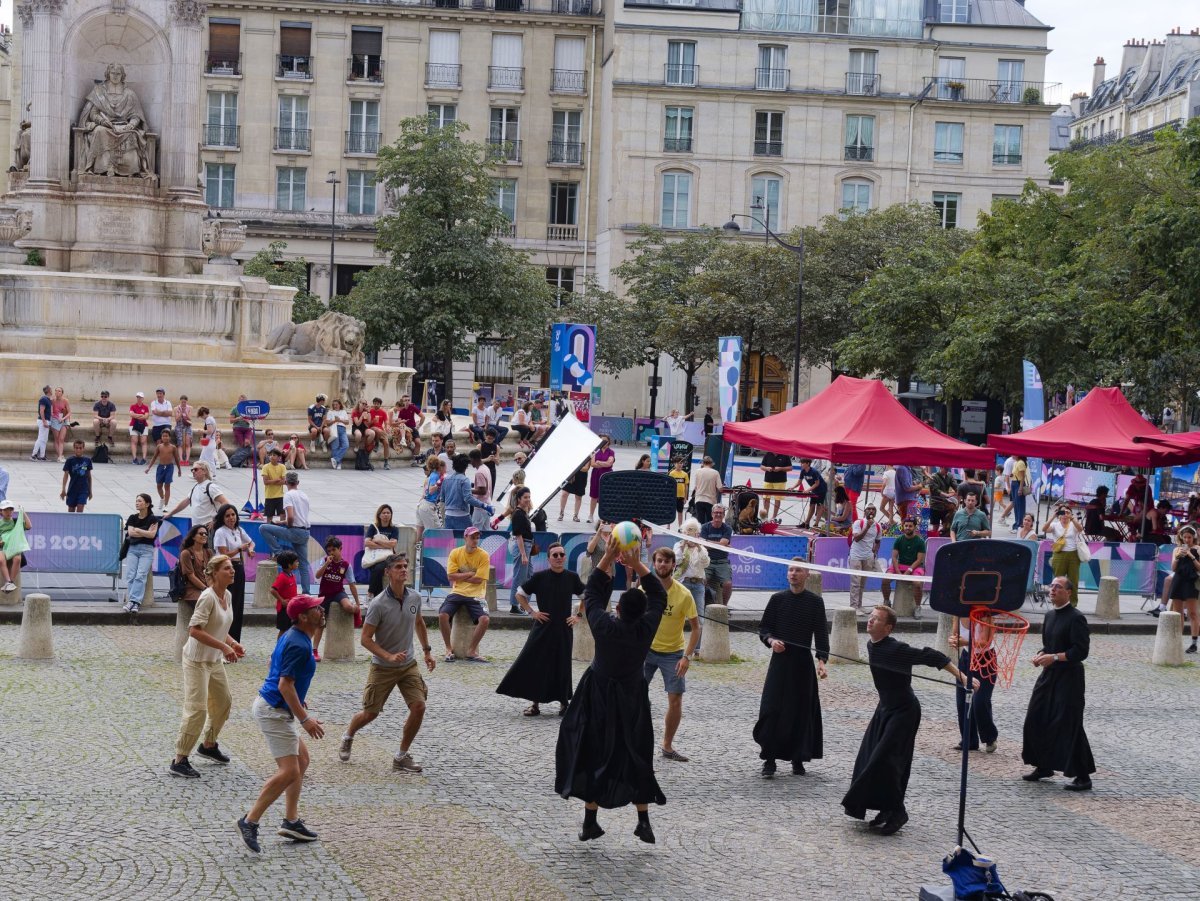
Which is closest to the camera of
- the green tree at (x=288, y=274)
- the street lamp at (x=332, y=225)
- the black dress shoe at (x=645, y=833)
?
the black dress shoe at (x=645, y=833)

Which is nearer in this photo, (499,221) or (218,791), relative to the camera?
(218,791)

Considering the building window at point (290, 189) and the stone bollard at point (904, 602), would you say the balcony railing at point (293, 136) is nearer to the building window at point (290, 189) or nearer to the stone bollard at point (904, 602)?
the building window at point (290, 189)

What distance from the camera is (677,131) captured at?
68.1 m

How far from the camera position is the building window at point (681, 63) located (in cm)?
6781

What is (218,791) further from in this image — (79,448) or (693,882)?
(79,448)

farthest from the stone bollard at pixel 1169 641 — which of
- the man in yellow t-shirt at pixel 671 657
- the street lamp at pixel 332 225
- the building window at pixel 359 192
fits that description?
the building window at pixel 359 192

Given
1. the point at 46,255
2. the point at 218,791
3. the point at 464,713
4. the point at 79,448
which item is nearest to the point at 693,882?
the point at 218,791

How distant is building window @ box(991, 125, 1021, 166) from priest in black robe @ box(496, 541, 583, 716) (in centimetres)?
6003

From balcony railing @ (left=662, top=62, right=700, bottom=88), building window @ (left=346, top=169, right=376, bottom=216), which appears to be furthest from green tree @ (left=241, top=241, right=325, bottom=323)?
balcony railing @ (left=662, top=62, right=700, bottom=88)

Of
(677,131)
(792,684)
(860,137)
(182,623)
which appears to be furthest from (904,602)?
(860,137)

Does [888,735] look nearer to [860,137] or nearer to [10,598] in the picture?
[10,598]

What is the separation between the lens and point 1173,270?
32.1 metres

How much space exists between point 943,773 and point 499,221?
46551 mm

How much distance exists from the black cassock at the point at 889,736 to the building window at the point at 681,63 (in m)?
58.8
